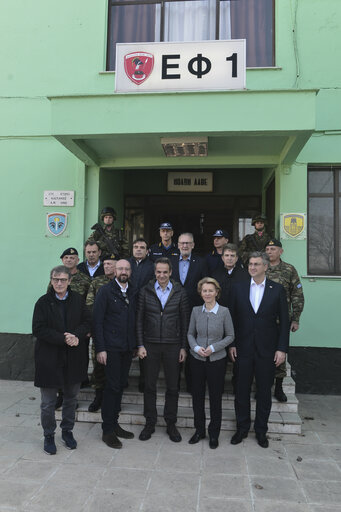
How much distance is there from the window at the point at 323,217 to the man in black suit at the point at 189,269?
238 centimetres

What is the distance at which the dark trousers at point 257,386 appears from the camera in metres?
3.99

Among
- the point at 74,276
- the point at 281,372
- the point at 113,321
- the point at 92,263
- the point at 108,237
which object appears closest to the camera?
the point at 113,321

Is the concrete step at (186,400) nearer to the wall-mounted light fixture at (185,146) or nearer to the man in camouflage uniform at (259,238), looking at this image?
the man in camouflage uniform at (259,238)

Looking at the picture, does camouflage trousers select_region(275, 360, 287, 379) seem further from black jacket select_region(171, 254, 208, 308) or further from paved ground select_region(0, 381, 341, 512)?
black jacket select_region(171, 254, 208, 308)

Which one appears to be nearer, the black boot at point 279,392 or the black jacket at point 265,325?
the black jacket at point 265,325

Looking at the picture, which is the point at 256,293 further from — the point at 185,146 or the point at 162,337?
the point at 185,146

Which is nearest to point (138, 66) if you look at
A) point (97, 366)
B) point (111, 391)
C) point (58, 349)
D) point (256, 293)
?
point (256, 293)

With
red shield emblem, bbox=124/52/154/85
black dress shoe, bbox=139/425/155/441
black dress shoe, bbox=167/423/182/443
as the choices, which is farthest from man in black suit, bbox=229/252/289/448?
red shield emblem, bbox=124/52/154/85

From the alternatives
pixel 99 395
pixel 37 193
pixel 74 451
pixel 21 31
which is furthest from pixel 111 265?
pixel 21 31

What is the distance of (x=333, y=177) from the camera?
6285 mm

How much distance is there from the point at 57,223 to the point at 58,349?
3216mm

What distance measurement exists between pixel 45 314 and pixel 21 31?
5397 mm

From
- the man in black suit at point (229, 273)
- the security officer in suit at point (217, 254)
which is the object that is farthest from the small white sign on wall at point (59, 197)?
the man in black suit at point (229, 273)

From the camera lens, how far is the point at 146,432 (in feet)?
13.4
